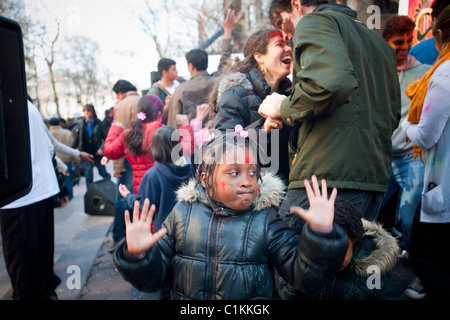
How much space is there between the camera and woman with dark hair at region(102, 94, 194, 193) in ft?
11.8

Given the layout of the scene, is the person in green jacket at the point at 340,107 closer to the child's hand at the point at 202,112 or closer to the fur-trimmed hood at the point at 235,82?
the fur-trimmed hood at the point at 235,82

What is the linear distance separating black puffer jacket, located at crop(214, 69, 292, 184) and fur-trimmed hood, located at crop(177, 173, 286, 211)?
510mm

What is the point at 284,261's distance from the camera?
148 cm

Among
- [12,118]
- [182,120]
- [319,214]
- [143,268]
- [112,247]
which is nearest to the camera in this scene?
[12,118]

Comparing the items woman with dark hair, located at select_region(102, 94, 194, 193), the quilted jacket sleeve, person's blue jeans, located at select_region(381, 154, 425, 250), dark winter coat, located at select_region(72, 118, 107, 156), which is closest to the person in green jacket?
the quilted jacket sleeve

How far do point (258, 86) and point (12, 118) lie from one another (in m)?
1.52

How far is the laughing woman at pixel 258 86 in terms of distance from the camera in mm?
2195

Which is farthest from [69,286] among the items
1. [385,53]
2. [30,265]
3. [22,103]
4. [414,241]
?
[385,53]

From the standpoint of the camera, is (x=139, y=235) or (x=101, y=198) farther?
(x=101, y=198)

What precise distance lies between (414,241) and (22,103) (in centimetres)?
238

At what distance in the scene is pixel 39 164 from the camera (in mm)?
2848

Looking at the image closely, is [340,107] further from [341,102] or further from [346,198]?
[346,198]

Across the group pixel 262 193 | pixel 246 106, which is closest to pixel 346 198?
pixel 262 193

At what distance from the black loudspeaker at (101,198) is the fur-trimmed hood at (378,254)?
4.74m
